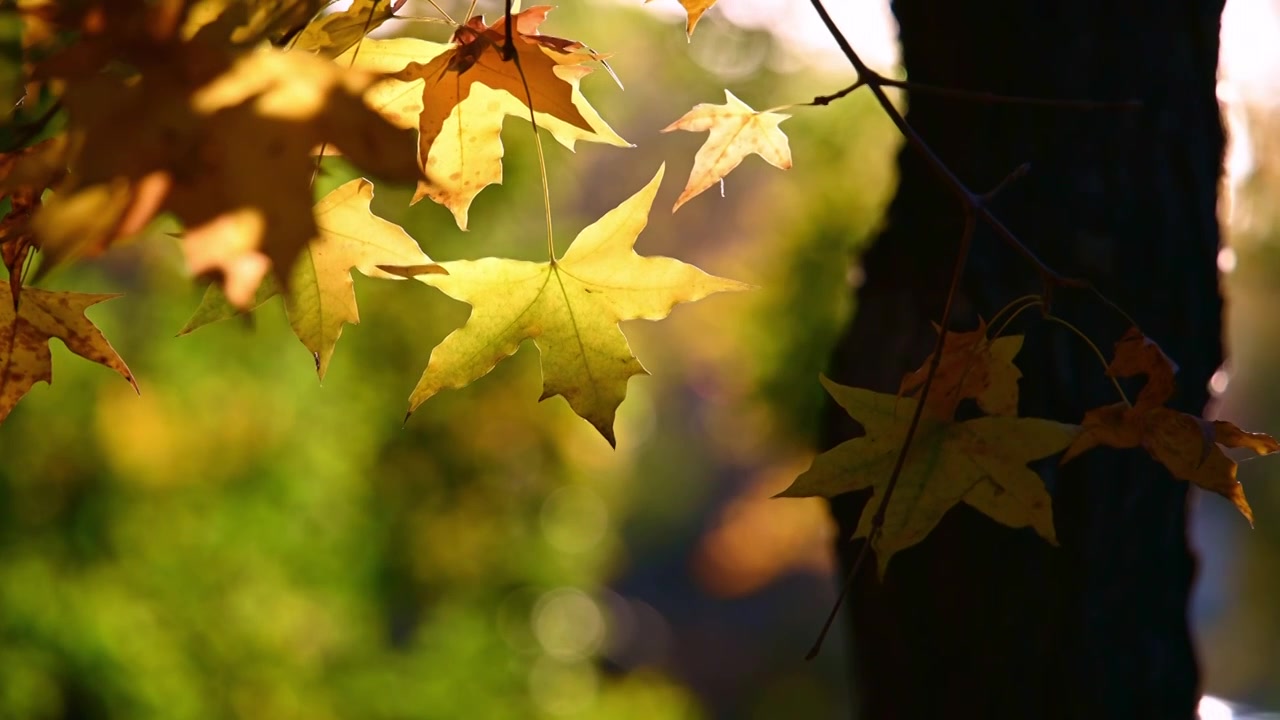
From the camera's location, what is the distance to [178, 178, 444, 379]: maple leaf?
0.61 meters

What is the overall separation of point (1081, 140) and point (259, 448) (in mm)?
2942

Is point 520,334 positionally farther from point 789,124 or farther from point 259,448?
point 789,124

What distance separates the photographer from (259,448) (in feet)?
10.9

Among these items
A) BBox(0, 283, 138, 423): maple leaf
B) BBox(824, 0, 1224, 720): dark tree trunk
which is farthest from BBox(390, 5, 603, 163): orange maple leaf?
BBox(824, 0, 1224, 720): dark tree trunk

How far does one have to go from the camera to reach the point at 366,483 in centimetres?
404

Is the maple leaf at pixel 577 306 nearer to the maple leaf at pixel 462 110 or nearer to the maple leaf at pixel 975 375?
the maple leaf at pixel 462 110

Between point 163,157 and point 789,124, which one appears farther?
point 789,124

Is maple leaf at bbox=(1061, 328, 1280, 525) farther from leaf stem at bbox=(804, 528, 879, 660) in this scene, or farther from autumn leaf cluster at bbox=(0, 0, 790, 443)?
autumn leaf cluster at bbox=(0, 0, 790, 443)

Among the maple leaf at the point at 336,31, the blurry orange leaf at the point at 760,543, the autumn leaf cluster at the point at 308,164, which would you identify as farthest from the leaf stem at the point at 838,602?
the blurry orange leaf at the point at 760,543

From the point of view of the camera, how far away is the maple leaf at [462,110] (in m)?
0.61

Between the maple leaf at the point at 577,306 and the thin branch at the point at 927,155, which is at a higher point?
the thin branch at the point at 927,155

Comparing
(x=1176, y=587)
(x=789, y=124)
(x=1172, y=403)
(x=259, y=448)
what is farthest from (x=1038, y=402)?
(x=789, y=124)

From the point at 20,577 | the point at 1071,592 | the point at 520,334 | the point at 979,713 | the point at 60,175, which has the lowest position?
the point at 20,577

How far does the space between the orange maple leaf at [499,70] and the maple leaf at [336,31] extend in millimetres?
33
